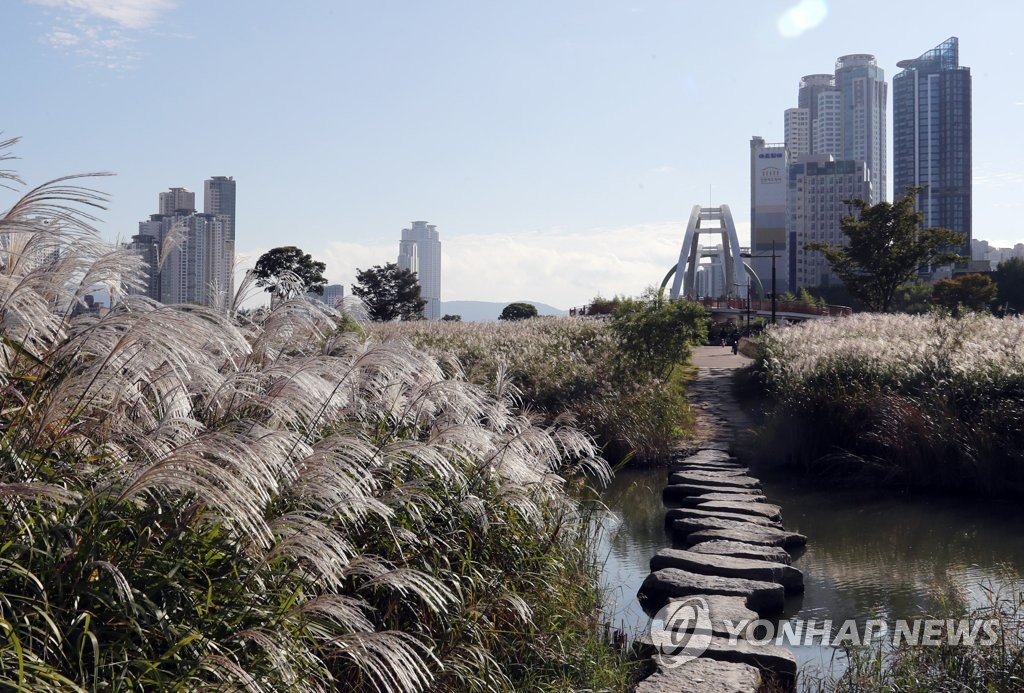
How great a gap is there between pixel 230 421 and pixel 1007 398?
8133 millimetres

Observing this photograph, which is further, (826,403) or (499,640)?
(826,403)

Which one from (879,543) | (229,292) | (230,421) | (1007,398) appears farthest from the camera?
(1007,398)

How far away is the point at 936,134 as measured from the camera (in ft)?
405

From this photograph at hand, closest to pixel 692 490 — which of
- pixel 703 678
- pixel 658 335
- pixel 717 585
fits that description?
pixel 717 585

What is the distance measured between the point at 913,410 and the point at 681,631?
19.3ft

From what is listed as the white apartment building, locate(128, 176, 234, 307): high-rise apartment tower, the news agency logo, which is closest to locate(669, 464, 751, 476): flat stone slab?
the news agency logo

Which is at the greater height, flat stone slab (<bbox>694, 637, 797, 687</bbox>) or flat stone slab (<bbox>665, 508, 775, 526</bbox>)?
flat stone slab (<bbox>665, 508, 775, 526</bbox>)

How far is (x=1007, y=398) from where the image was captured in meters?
9.33

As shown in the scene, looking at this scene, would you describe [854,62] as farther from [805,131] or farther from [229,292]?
[229,292]

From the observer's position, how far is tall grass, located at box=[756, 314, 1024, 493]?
9.22 metres

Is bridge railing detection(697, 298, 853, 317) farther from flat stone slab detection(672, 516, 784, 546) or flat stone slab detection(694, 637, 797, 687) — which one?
flat stone slab detection(694, 637, 797, 687)

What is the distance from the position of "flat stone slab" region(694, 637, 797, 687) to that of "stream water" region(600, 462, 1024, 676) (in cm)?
14

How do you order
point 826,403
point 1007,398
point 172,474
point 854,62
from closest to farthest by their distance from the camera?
point 172,474, point 1007,398, point 826,403, point 854,62

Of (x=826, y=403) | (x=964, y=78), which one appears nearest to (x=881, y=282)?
(x=826, y=403)
